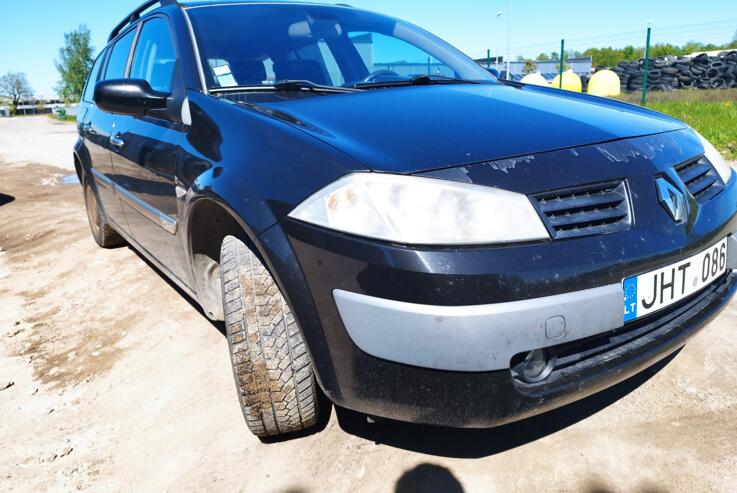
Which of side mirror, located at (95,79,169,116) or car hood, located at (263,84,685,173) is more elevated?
side mirror, located at (95,79,169,116)

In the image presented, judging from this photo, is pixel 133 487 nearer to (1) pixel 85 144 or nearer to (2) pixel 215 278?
(2) pixel 215 278

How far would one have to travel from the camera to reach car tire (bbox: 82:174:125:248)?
4.16m

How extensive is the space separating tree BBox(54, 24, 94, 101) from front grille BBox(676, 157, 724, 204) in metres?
62.8

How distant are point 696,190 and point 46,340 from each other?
2.99 m

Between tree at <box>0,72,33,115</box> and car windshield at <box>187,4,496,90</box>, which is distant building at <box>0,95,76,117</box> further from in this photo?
car windshield at <box>187,4,496,90</box>

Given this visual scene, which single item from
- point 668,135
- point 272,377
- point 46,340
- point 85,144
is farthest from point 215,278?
point 85,144

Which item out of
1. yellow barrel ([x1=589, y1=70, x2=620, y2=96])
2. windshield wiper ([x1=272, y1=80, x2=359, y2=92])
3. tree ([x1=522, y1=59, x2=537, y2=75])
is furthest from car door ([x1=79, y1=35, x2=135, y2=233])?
tree ([x1=522, y1=59, x2=537, y2=75])

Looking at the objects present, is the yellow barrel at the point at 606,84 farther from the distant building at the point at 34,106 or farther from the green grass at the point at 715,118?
the distant building at the point at 34,106

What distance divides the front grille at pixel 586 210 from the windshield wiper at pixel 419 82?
1.05 meters

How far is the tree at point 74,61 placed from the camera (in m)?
55.8

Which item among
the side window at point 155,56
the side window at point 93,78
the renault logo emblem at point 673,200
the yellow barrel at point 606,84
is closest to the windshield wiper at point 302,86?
the side window at point 155,56

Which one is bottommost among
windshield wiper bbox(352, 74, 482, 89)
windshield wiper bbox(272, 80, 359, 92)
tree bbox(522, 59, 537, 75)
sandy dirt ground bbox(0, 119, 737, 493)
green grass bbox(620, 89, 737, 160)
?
tree bbox(522, 59, 537, 75)

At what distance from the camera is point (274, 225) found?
58.5 inches

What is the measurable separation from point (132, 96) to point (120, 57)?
1.62m
